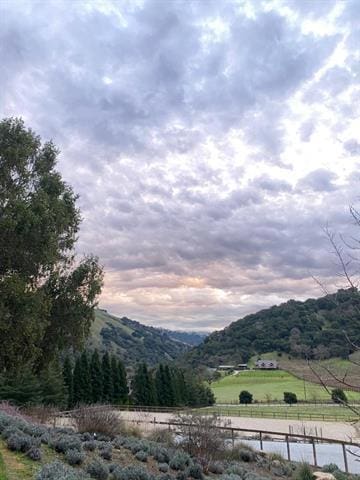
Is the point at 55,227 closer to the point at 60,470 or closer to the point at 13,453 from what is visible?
the point at 13,453

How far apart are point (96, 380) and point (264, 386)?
44.1 metres

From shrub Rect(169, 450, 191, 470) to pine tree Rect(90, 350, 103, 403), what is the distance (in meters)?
49.2

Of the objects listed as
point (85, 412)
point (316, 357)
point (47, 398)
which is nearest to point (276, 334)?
point (47, 398)

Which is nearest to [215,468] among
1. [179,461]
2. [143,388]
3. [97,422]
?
[179,461]

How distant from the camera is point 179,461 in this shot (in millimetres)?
13914

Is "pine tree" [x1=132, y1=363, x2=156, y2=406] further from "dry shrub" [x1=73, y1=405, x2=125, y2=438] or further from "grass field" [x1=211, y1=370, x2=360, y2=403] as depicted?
"dry shrub" [x1=73, y1=405, x2=125, y2=438]

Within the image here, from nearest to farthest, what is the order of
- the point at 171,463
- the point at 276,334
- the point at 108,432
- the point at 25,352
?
1. the point at 171,463
2. the point at 25,352
3. the point at 108,432
4. the point at 276,334

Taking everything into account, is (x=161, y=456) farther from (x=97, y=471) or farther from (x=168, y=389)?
(x=168, y=389)

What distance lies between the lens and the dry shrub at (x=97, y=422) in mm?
16391

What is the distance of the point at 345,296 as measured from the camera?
517 cm

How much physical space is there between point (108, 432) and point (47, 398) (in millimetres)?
37658

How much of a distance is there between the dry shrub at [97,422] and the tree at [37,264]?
2337 mm

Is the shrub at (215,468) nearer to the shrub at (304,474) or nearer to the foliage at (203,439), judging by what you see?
the foliage at (203,439)

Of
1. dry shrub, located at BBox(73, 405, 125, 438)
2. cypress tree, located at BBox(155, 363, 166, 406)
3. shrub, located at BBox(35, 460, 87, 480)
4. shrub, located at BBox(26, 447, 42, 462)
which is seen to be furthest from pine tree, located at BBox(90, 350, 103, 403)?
shrub, located at BBox(35, 460, 87, 480)
